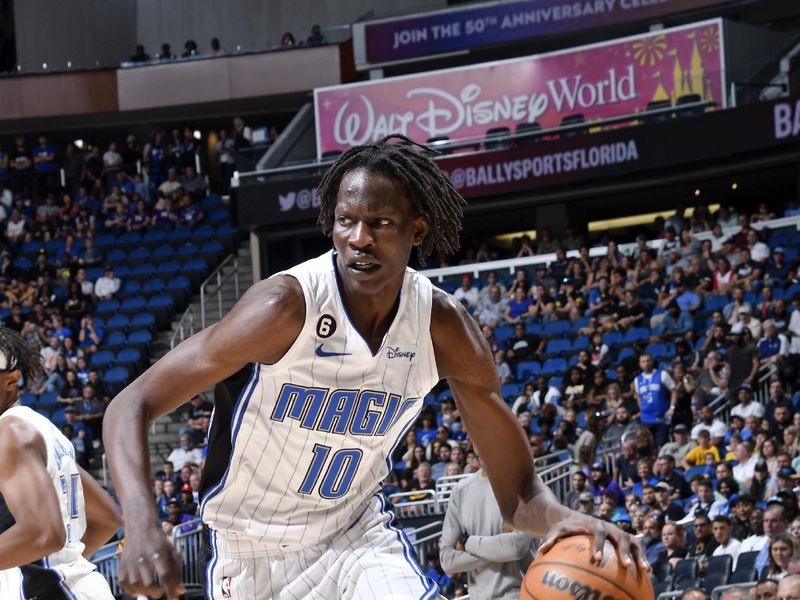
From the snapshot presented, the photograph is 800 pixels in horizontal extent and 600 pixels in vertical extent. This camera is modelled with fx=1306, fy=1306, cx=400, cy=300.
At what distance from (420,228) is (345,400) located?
53cm

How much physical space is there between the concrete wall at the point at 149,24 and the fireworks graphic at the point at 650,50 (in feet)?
29.6

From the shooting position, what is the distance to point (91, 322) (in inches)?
787

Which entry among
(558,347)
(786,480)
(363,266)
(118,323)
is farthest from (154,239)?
(363,266)

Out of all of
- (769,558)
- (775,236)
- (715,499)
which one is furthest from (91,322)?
(769,558)

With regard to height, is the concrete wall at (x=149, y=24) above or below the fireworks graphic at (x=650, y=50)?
above

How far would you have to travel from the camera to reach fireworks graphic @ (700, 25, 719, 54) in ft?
62.1

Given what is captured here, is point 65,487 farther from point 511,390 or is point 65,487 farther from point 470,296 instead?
point 470,296

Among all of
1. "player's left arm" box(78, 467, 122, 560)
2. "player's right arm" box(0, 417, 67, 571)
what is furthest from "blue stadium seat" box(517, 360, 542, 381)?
"player's right arm" box(0, 417, 67, 571)

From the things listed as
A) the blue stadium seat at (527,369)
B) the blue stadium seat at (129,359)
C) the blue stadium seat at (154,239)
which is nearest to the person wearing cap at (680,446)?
the blue stadium seat at (527,369)

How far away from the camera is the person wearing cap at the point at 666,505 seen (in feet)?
34.3

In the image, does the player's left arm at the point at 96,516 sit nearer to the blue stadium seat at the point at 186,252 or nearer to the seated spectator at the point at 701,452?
the seated spectator at the point at 701,452

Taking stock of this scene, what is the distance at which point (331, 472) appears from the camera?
3.63 meters

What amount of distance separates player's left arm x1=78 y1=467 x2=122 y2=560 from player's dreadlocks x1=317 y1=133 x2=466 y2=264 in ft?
5.53

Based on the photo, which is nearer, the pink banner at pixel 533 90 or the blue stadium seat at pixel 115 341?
the pink banner at pixel 533 90
